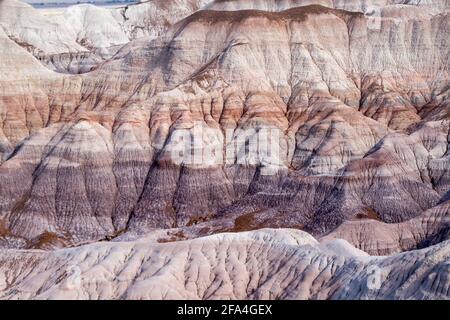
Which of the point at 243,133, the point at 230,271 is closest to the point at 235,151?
the point at 243,133

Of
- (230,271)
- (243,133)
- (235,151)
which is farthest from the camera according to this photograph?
(243,133)

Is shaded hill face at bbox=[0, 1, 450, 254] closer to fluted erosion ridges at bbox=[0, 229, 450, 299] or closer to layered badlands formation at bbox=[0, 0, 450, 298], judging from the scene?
layered badlands formation at bbox=[0, 0, 450, 298]

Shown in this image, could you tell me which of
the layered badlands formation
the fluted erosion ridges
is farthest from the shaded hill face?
the fluted erosion ridges

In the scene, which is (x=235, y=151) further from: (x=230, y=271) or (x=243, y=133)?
(x=230, y=271)

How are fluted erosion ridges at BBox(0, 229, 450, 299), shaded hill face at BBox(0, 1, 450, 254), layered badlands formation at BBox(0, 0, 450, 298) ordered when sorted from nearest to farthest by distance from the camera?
1. fluted erosion ridges at BBox(0, 229, 450, 299)
2. layered badlands formation at BBox(0, 0, 450, 298)
3. shaded hill face at BBox(0, 1, 450, 254)

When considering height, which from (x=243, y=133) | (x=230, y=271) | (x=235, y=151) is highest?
(x=243, y=133)

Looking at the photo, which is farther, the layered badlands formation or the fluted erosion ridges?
the layered badlands formation

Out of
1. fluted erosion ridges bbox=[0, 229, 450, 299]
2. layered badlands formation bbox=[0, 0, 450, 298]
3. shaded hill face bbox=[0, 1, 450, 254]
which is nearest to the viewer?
fluted erosion ridges bbox=[0, 229, 450, 299]
